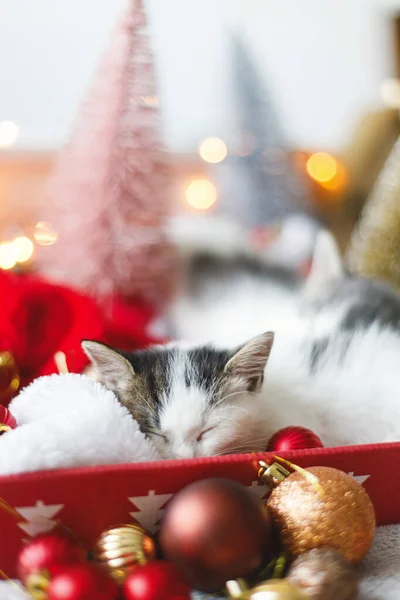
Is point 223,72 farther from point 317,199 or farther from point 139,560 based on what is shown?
point 139,560

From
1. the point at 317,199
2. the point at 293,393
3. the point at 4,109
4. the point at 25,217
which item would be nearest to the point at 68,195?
the point at 25,217

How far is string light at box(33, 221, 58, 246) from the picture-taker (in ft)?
3.75

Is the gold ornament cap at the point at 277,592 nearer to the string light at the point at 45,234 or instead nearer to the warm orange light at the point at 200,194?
the string light at the point at 45,234

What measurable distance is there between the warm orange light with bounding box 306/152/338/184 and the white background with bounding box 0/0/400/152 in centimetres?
7

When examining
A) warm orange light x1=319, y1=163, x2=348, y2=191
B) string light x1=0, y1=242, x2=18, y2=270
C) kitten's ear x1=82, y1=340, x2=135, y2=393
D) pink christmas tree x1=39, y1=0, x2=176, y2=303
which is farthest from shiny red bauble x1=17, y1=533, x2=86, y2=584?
warm orange light x1=319, y1=163, x2=348, y2=191

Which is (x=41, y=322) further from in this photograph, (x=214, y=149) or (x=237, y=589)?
(x=214, y=149)

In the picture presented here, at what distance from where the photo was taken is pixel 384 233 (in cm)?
114

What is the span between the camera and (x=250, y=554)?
0.49 meters

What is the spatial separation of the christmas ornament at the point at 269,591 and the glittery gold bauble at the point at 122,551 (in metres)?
0.08

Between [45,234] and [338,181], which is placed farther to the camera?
[338,181]

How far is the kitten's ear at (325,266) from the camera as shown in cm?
115

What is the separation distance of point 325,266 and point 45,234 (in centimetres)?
57

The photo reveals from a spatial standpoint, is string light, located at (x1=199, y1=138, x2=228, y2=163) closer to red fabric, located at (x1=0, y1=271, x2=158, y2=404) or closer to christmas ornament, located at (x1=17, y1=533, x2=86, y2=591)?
red fabric, located at (x1=0, y1=271, x2=158, y2=404)

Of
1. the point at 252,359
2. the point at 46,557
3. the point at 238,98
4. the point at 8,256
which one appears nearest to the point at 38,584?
the point at 46,557
